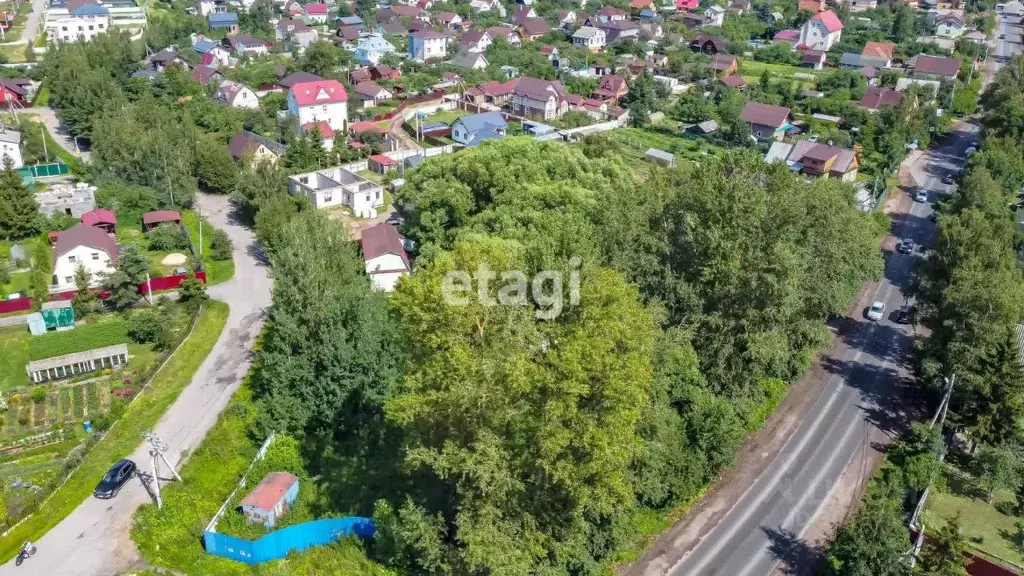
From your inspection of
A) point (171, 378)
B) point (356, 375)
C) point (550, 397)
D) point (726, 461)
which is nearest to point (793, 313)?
point (726, 461)

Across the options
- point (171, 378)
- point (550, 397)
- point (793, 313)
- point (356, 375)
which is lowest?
point (171, 378)

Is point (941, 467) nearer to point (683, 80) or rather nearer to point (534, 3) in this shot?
point (683, 80)

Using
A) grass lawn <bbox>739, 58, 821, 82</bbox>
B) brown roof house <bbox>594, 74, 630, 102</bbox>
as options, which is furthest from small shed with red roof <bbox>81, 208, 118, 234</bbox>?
grass lawn <bbox>739, 58, 821, 82</bbox>

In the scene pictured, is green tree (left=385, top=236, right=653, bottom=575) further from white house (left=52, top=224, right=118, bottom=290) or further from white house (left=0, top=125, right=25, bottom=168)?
white house (left=0, top=125, right=25, bottom=168)

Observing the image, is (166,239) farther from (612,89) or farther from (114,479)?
(612,89)

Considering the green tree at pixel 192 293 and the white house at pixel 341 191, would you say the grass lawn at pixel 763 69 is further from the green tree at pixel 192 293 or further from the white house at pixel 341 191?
the green tree at pixel 192 293
